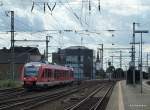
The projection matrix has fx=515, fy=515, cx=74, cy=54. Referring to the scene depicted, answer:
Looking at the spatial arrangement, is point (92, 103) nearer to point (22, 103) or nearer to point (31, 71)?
point (22, 103)

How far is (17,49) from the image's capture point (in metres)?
140

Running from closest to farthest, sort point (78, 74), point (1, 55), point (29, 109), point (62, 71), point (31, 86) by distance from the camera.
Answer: point (29, 109) → point (31, 86) → point (62, 71) → point (78, 74) → point (1, 55)

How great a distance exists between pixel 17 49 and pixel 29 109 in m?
114

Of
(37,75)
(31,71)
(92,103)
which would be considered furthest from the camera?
(31,71)

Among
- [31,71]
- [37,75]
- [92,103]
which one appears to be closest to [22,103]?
[92,103]

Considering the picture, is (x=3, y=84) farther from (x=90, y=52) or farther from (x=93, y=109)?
(x=90, y=52)

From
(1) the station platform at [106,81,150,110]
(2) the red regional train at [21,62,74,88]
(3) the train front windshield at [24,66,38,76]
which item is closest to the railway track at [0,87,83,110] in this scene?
(1) the station platform at [106,81,150,110]

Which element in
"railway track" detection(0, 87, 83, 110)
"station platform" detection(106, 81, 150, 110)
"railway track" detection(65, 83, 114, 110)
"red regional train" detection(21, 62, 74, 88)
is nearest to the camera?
"railway track" detection(0, 87, 83, 110)

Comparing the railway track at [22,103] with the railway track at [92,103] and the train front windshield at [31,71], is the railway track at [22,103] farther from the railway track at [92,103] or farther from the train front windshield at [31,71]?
the train front windshield at [31,71]

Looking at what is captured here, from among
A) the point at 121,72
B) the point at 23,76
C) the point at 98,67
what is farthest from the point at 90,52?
the point at 23,76

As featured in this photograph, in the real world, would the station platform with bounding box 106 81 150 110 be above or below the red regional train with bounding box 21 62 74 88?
below

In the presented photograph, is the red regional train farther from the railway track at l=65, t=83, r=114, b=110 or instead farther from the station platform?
the station platform

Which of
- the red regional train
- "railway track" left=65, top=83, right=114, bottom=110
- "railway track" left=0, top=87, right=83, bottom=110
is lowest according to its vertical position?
"railway track" left=65, top=83, right=114, bottom=110

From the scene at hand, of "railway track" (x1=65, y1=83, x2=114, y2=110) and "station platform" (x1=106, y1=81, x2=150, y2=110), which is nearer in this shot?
"station platform" (x1=106, y1=81, x2=150, y2=110)
